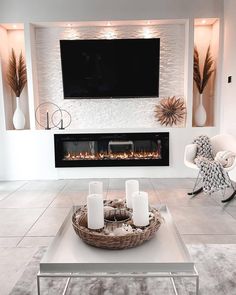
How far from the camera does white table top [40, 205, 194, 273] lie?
1.27m

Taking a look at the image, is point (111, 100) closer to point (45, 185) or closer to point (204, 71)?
point (204, 71)

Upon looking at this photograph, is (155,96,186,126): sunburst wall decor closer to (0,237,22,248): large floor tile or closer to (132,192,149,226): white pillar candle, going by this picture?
(0,237,22,248): large floor tile

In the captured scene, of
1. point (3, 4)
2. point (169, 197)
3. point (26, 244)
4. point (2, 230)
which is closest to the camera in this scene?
point (26, 244)

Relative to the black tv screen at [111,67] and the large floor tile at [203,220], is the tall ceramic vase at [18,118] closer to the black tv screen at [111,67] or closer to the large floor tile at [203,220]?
the black tv screen at [111,67]

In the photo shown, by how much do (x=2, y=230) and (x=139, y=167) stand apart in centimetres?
240

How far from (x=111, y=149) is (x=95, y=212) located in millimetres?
2987

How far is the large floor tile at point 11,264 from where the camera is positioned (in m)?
1.77

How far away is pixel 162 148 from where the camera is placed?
172 inches

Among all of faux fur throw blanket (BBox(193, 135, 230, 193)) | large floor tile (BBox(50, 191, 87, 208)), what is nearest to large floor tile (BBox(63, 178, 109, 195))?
large floor tile (BBox(50, 191, 87, 208))

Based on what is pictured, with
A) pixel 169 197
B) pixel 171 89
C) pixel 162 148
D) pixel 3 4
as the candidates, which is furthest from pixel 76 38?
pixel 169 197

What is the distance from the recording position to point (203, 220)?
8.99 feet

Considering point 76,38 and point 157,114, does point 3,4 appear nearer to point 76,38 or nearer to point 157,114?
point 76,38

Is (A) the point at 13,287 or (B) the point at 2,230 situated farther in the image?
(B) the point at 2,230

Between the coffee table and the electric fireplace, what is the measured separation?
111 inches
